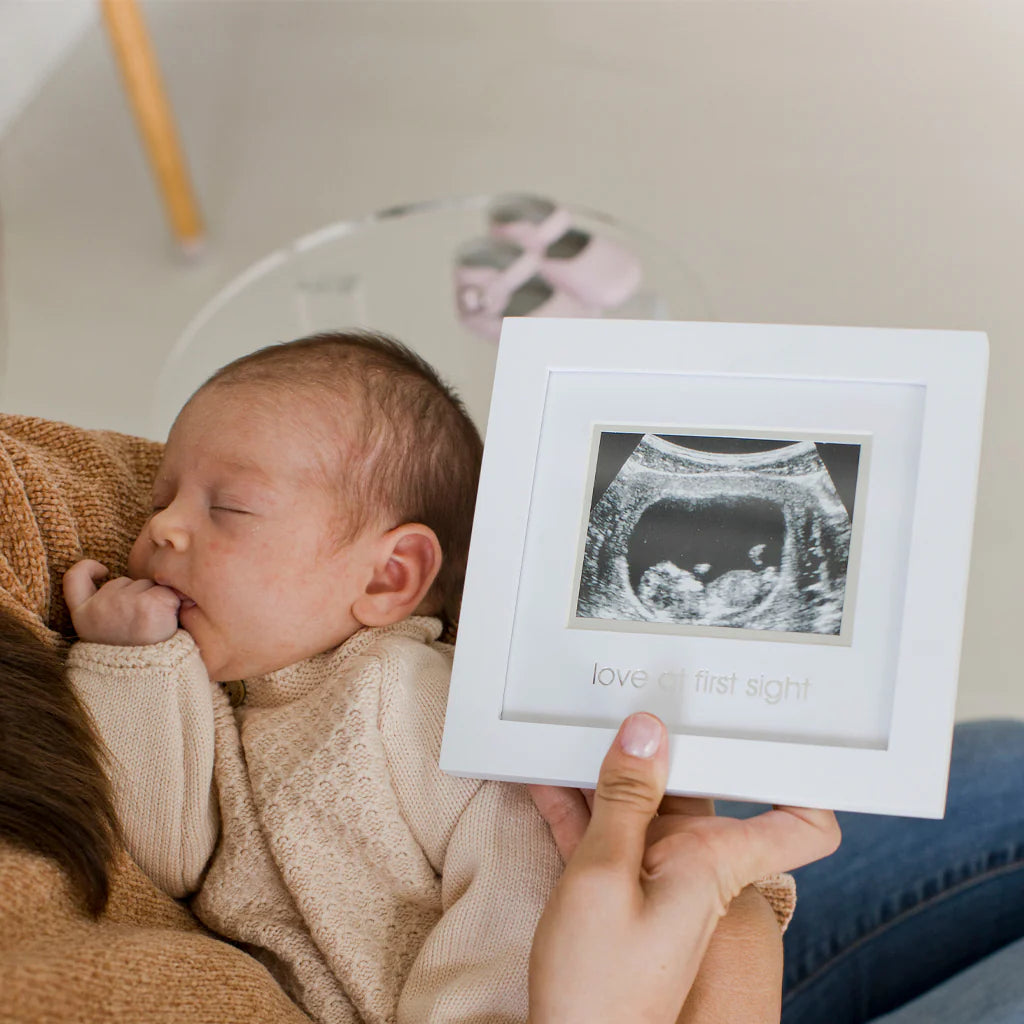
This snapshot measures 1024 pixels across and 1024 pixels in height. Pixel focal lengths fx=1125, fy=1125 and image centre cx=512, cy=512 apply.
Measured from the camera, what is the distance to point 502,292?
157cm

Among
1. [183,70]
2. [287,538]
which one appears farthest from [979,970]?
[183,70]

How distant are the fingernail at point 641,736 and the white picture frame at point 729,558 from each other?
23mm

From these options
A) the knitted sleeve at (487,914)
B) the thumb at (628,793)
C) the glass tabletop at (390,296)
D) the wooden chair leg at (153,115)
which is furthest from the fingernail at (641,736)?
the wooden chair leg at (153,115)

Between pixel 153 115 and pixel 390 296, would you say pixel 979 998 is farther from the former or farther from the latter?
pixel 153 115

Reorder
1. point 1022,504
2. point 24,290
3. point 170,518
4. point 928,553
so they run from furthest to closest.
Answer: point 24,290
point 1022,504
point 170,518
point 928,553

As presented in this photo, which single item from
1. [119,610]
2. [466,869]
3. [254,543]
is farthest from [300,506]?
[466,869]

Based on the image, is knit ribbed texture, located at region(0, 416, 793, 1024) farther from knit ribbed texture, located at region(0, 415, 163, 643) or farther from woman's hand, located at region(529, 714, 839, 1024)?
woman's hand, located at region(529, 714, 839, 1024)

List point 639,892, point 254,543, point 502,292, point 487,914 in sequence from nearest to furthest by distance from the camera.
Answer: point 639,892 → point 487,914 → point 254,543 → point 502,292

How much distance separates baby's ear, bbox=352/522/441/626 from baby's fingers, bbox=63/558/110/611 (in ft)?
0.63

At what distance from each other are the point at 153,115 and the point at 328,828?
1.29 meters

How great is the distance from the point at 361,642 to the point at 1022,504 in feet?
3.74

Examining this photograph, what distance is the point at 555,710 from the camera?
66 cm

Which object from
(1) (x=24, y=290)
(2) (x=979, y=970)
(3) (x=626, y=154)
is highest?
(3) (x=626, y=154)

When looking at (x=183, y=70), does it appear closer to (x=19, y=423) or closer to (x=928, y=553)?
(x=19, y=423)
